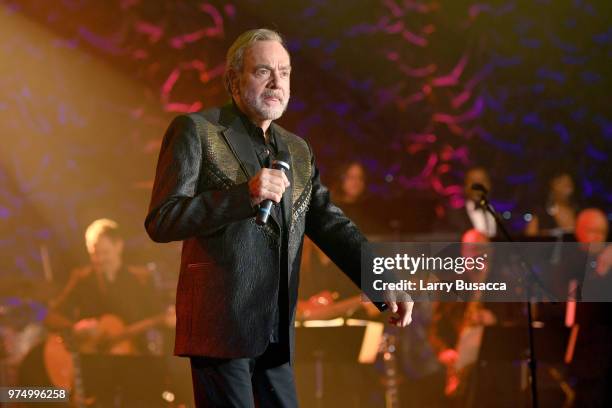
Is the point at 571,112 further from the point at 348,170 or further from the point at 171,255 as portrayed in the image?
the point at 171,255

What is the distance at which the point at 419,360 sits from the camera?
5.65 metres

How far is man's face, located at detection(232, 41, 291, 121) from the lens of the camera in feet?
7.45

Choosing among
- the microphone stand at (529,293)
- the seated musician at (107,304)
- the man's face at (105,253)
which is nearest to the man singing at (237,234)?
the microphone stand at (529,293)

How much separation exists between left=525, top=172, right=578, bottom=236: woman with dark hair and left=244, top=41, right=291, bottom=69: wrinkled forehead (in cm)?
523

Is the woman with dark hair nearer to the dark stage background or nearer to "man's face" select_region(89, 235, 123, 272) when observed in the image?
the dark stage background

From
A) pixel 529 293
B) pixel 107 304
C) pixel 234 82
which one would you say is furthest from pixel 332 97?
pixel 234 82

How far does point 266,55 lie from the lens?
228 cm

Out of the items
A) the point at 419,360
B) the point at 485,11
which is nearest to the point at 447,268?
the point at 419,360

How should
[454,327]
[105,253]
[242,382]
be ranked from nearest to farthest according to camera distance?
[242,382], [105,253], [454,327]

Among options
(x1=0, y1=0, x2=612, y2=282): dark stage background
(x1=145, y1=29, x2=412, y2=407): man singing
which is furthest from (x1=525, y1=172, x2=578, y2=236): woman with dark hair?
(x1=145, y1=29, x2=412, y2=407): man singing

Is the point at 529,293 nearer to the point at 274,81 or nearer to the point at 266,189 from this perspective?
the point at 274,81

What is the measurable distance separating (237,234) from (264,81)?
0.45 metres

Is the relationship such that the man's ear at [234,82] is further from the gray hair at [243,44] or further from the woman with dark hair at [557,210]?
the woman with dark hair at [557,210]

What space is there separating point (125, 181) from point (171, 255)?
1462 mm
